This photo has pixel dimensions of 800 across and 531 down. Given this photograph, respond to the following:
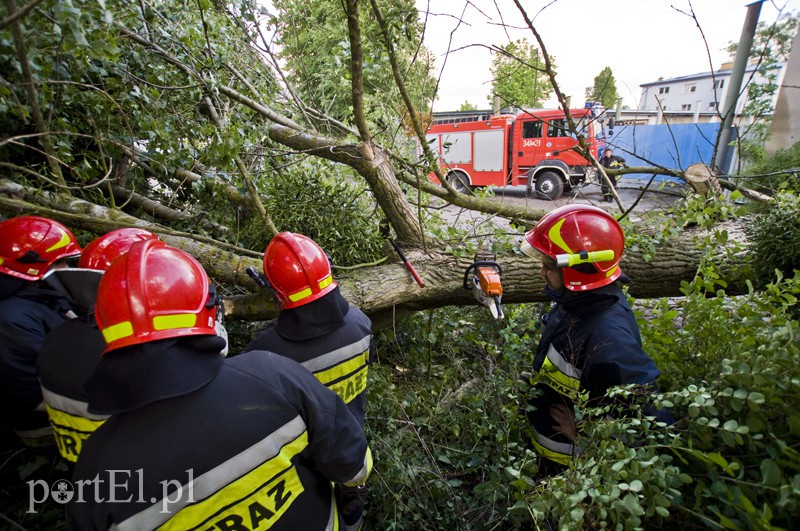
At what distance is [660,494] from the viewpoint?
38.6 inches

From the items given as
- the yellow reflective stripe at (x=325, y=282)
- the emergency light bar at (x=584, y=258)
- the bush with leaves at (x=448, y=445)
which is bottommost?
the bush with leaves at (x=448, y=445)

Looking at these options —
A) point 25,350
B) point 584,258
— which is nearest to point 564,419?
point 584,258

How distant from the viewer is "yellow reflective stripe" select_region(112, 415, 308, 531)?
1.02 meters

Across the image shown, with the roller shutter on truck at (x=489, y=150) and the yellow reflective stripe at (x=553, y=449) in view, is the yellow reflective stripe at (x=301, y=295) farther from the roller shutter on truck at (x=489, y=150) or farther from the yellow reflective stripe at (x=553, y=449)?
the roller shutter on truck at (x=489, y=150)

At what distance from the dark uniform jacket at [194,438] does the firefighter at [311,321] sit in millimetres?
581

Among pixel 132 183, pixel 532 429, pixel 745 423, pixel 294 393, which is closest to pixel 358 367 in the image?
pixel 294 393

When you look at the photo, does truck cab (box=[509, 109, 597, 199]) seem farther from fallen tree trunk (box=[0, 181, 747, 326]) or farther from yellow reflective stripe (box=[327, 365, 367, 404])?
yellow reflective stripe (box=[327, 365, 367, 404])

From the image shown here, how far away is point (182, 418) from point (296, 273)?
3.09 ft

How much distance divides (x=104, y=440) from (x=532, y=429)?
188 centimetres

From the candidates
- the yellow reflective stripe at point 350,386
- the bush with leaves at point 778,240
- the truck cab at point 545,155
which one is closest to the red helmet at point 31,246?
the yellow reflective stripe at point 350,386

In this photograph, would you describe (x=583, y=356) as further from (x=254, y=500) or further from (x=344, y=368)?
(x=254, y=500)

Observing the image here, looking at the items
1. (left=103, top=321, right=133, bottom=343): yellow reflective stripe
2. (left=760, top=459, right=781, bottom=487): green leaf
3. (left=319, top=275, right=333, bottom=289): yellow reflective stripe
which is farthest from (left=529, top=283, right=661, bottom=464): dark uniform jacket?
(left=103, top=321, right=133, bottom=343): yellow reflective stripe

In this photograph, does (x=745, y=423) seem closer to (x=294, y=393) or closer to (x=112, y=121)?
(x=294, y=393)

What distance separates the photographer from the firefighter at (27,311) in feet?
6.84
